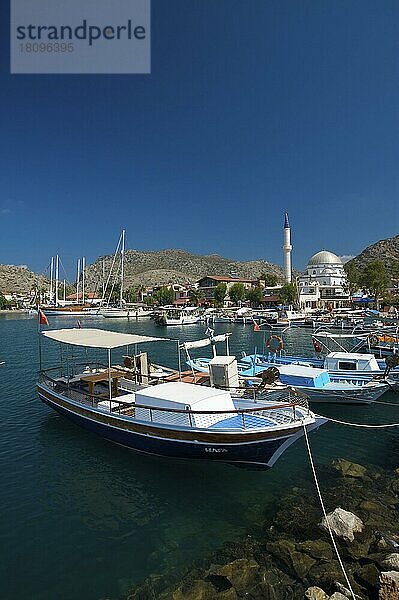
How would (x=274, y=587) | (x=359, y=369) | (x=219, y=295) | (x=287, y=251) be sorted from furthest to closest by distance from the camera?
(x=287, y=251) → (x=219, y=295) → (x=359, y=369) → (x=274, y=587)

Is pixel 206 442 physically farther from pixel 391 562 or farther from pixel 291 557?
pixel 391 562

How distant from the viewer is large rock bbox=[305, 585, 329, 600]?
8.93 metres

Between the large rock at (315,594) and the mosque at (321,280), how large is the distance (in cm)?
12952

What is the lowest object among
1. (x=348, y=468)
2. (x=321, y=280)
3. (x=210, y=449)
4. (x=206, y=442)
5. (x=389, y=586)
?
(x=348, y=468)

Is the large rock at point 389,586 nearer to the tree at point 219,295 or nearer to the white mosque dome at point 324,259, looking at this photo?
the tree at point 219,295

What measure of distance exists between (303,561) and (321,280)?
167 meters

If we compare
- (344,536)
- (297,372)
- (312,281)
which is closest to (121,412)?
(344,536)

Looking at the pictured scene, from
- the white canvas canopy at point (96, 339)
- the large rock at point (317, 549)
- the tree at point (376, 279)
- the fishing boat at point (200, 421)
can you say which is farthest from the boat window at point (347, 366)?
the tree at point (376, 279)

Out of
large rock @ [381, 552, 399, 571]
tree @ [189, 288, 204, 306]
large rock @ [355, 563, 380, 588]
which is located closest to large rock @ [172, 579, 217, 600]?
large rock @ [355, 563, 380, 588]

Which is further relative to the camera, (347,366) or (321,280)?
(321,280)

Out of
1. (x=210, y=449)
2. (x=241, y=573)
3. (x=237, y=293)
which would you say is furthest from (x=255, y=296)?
(x=241, y=573)

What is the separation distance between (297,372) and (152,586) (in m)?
18.2

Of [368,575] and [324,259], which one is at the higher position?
[324,259]

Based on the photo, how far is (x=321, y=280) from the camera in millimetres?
168875
